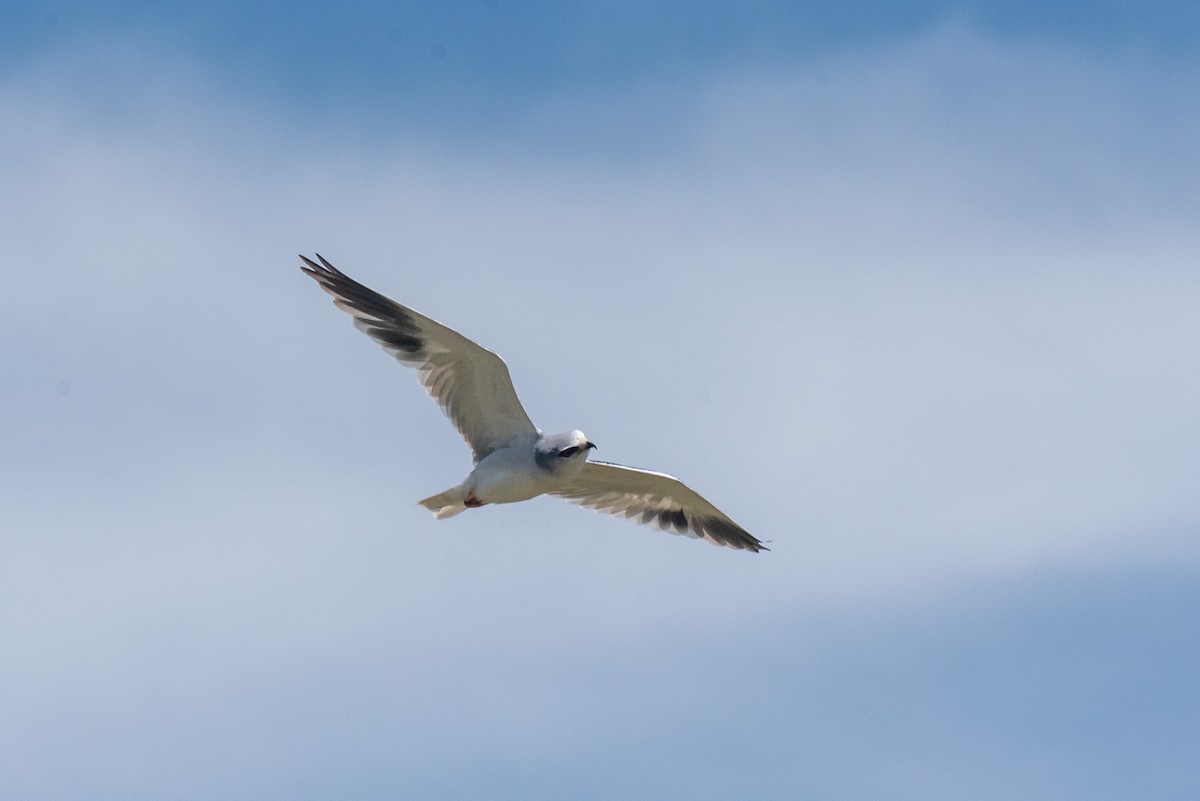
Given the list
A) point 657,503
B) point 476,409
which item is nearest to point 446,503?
point 476,409

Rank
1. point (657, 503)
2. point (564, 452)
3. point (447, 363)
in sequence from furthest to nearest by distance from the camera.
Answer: point (657, 503) → point (447, 363) → point (564, 452)

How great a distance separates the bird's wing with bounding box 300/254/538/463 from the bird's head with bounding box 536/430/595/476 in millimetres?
733

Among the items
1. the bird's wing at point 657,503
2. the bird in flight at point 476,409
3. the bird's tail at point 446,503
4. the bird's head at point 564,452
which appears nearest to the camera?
the bird's head at point 564,452

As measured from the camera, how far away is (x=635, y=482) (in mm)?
23688

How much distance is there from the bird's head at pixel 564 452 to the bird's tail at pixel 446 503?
1.25m

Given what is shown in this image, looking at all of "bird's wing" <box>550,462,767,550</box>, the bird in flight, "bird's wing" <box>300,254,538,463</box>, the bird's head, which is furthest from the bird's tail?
"bird's wing" <box>550,462,767,550</box>

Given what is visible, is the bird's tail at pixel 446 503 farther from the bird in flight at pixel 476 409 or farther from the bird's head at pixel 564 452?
the bird's head at pixel 564 452

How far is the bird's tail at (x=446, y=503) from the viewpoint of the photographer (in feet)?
72.1

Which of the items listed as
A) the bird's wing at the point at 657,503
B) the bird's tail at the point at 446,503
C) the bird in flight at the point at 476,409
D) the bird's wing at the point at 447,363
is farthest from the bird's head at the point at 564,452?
→ the bird's wing at the point at 657,503

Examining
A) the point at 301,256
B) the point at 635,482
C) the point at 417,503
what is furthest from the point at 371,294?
the point at 635,482

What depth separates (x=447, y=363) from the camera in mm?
22109

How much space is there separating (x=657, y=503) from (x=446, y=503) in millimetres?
3626

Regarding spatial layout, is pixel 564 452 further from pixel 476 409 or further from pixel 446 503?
pixel 446 503

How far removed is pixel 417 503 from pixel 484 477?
43.0 inches
